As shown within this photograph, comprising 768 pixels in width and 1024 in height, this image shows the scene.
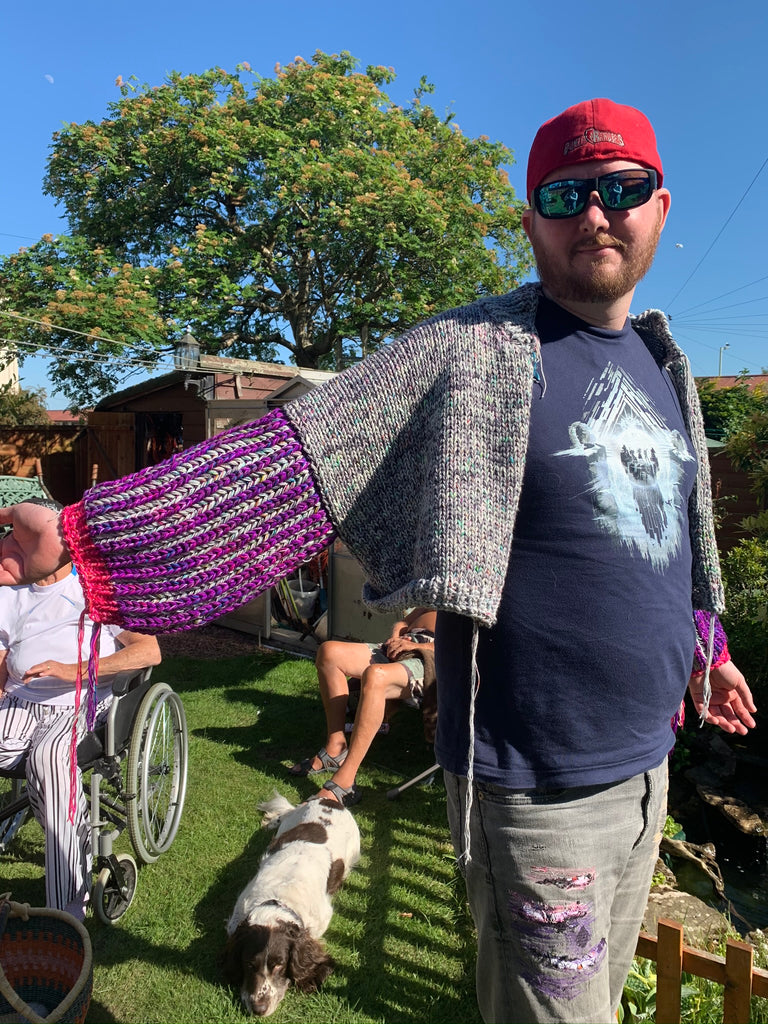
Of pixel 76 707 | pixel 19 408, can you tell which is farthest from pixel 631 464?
pixel 19 408

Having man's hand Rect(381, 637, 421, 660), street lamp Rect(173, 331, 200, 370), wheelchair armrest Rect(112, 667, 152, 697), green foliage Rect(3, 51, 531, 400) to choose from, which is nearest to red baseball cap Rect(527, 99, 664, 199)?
wheelchair armrest Rect(112, 667, 152, 697)

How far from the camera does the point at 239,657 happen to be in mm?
6668

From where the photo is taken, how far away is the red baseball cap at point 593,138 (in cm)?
120

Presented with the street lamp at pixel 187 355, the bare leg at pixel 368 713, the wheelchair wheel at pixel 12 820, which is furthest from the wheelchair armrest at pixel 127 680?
the street lamp at pixel 187 355

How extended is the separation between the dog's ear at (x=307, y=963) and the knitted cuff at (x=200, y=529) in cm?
183

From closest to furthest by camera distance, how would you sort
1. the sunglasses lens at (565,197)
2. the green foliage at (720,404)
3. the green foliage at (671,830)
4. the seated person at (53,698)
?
the sunglasses lens at (565,197) → the seated person at (53,698) → the green foliage at (671,830) → the green foliage at (720,404)

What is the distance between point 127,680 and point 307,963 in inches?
48.6

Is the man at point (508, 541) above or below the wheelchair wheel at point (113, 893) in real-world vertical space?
above

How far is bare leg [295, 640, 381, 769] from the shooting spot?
4.09 m

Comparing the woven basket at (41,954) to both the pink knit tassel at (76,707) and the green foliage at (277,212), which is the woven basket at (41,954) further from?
the green foliage at (277,212)

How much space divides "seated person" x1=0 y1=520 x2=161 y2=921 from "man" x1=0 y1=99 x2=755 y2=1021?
171cm

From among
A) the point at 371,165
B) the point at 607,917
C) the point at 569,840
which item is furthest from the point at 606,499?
the point at 371,165

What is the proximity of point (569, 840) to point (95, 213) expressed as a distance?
1717 cm

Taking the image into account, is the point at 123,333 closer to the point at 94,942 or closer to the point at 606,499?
the point at 94,942
